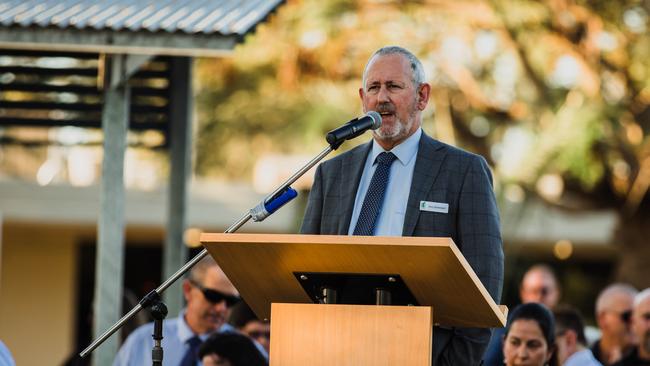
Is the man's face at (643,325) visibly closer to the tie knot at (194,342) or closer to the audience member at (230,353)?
the tie knot at (194,342)

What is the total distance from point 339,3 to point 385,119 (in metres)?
12.2

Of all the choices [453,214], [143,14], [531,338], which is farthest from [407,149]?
[143,14]

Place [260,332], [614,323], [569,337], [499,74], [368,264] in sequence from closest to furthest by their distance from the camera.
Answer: [368,264] < [569,337] < [260,332] < [614,323] < [499,74]

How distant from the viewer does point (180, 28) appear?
8688mm

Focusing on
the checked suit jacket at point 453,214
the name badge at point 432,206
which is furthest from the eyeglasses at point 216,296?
the name badge at point 432,206

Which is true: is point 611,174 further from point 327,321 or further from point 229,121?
point 327,321

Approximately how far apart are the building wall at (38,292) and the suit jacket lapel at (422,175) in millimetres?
18450

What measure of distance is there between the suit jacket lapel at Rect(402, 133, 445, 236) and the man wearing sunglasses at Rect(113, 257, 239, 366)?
10.1ft

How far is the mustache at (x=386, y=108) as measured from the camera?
590 centimetres

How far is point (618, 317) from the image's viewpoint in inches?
440

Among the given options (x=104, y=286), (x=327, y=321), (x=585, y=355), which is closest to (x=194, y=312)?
(x=104, y=286)

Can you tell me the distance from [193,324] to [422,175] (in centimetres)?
359

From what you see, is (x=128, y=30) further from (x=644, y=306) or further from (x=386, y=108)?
(x=644, y=306)

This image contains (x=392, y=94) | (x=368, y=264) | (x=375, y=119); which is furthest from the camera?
(x=392, y=94)
